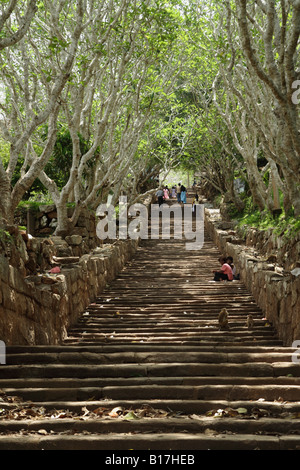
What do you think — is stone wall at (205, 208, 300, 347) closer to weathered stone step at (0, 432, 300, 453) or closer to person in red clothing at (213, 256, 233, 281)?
person in red clothing at (213, 256, 233, 281)

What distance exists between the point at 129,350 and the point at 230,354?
1327mm

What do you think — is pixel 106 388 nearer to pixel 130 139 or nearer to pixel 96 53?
pixel 96 53

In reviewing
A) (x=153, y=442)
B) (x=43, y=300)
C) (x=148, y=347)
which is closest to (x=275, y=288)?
(x=148, y=347)

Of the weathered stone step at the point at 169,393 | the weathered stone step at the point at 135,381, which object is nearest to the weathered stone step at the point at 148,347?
the weathered stone step at the point at 135,381

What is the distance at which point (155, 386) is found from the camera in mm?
5133

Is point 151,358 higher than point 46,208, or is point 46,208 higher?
point 46,208

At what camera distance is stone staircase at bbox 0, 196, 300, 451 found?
13.4ft

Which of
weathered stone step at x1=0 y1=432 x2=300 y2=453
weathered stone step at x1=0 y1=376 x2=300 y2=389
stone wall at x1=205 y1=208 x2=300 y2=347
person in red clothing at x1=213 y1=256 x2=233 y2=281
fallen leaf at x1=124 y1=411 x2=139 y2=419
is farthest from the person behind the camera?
person in red clothing at x1=213 y1=256 x2=233 y2=281

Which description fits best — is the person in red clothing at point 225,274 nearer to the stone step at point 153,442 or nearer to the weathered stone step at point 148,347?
the weathered stone step at point 148,347

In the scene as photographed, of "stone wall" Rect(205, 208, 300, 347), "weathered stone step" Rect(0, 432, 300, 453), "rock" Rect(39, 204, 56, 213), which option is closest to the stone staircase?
"weathered stone step" Rect(0, 432, 300, 453)

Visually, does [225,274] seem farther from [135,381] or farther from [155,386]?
[155,386]

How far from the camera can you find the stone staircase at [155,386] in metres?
4.08

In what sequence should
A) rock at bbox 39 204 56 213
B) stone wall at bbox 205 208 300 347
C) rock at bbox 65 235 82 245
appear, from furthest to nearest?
rock at bbox 39 204 56 213
rock at bbox 65 235 82 245
stone wall at bbox 205 208 300 347

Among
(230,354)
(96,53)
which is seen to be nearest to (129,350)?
(230,354)
